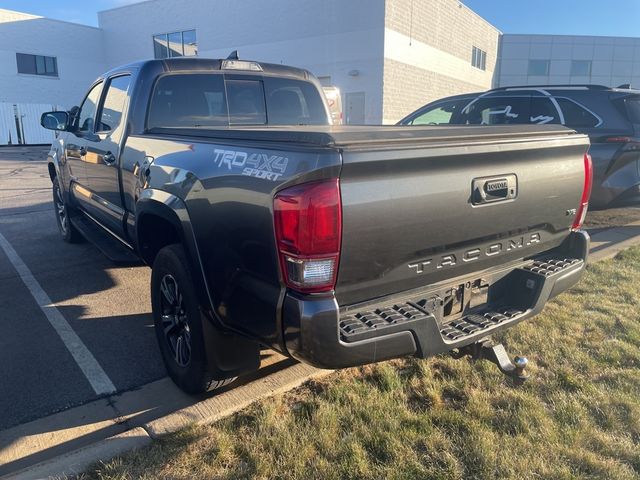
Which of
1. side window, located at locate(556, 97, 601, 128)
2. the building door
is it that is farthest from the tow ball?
the building door

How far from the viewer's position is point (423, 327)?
2.30 m

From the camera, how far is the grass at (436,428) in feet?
7.99

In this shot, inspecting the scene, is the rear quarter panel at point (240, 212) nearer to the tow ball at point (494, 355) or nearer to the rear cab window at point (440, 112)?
the tow ball at point (494, 355)

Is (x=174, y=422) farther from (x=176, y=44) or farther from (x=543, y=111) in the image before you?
(x=176, y=44)

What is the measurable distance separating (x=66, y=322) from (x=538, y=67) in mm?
50603

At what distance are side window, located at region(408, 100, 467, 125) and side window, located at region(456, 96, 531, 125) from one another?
0.27m

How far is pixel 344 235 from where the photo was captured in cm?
209

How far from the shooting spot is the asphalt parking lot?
3195 mm

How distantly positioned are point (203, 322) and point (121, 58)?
116 ft

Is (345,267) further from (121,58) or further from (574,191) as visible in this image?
(121,58)

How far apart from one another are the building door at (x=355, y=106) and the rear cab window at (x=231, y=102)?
19.1 metres

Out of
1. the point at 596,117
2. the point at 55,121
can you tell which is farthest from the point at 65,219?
the point at 596,117

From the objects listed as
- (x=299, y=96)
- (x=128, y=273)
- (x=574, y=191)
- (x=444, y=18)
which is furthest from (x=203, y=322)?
(x=444, y=18)

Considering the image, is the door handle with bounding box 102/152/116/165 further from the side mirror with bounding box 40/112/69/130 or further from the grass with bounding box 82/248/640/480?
the grass with bounding box 82/248/640/480
